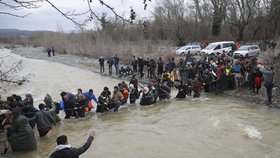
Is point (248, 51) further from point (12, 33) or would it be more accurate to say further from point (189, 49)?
point (12, 33)

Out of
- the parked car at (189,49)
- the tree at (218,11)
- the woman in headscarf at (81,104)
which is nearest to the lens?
the woman in headscarf at (81,104)

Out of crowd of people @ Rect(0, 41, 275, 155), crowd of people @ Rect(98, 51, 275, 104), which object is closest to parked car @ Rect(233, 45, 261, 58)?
crowd of people @ Rect(0, 41, 275, 155)

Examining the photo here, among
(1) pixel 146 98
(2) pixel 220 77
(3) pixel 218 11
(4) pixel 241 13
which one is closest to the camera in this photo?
(1) pixel 146 98

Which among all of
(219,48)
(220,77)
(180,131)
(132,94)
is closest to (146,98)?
(132,94)

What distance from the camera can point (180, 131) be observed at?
40.2ft

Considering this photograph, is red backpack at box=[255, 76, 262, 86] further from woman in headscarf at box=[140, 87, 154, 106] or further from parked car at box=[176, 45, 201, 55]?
parked car at box=[176, 45, 201, 55]

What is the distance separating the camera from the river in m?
10.4

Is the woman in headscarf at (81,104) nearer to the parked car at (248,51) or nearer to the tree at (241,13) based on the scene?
the parked car at (248,51)

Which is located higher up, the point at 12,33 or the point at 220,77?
Result: the point at 12,33

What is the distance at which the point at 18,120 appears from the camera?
9.67 metres

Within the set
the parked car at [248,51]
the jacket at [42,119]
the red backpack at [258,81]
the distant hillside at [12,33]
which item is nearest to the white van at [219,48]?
the parked car at [248,51]

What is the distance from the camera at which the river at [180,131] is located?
34.1 feet

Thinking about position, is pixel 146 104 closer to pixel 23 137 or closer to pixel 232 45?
pixel 23 137

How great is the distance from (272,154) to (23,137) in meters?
6.95
